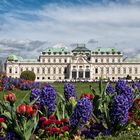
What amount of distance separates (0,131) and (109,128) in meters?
1.91

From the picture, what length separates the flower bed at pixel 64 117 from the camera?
610 centimetres

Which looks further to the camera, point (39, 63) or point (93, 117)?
point (39, 63)

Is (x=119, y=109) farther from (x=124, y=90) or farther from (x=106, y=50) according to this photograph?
(x=106, y=50)

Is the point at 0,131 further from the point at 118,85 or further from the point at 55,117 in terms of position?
the point at 118,85

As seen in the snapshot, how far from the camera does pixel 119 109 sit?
6465mm

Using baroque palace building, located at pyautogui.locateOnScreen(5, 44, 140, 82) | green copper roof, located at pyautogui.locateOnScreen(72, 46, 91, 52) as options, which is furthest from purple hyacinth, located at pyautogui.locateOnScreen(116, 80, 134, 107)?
green copper roof, located at pyautogui.locateOnScreen(72, 46, 91, 52)

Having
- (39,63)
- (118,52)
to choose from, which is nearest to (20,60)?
(39,63)

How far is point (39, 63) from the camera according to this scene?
127562 millimetres

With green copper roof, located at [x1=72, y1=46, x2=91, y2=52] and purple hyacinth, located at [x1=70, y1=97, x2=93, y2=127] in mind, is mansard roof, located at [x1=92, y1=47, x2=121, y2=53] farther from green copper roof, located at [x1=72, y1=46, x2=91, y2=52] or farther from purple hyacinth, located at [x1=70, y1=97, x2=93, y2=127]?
purple hyacinth, located at [x1=70, y1=97, x2=93, y2=127]

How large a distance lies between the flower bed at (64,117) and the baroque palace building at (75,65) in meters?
115

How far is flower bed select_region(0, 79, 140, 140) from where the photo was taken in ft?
20.0

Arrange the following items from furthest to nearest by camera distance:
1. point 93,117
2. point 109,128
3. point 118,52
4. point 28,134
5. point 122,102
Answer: point 118,52, point 93,117, point 109,128, point 122,102, point 28,134

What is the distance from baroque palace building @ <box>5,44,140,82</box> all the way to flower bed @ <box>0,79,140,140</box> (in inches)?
4510

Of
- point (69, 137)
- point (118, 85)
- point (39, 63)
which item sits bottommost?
point (69, 137)
